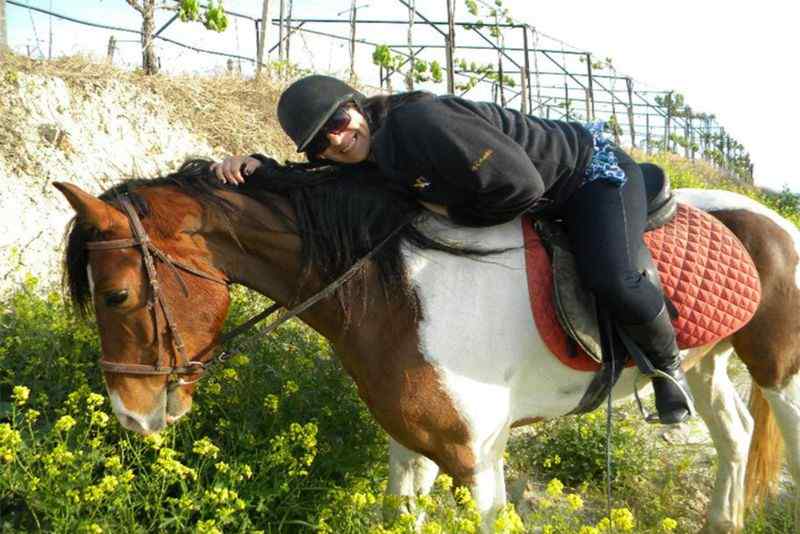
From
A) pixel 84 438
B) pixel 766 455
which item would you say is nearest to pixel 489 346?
pixel 84 438

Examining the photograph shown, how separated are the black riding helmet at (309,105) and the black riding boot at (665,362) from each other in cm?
137

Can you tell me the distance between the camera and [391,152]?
2527mm

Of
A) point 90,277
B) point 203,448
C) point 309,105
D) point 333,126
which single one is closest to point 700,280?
point 333,126

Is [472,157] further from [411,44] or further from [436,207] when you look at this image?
[411,44]

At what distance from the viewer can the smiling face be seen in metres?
2.60

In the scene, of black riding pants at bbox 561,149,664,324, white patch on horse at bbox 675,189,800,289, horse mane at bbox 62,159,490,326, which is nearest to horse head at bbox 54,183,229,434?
horse mane at bbox 62,159,490,326

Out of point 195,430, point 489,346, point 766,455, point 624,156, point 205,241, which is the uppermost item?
point 624,156

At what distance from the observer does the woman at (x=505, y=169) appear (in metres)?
2.42

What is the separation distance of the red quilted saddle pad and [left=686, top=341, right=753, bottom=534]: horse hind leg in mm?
794

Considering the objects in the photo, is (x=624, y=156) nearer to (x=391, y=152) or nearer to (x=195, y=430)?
(x=391, y=152)

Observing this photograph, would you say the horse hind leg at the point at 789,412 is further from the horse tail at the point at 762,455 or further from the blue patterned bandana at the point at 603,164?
the blue patterned bandana at the point at 603,164

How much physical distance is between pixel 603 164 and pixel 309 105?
1155 millimetres

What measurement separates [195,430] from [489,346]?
1.57 meters

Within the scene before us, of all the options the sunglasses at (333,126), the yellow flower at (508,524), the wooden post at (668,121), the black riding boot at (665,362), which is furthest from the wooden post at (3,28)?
the wooden post at (668,121)
